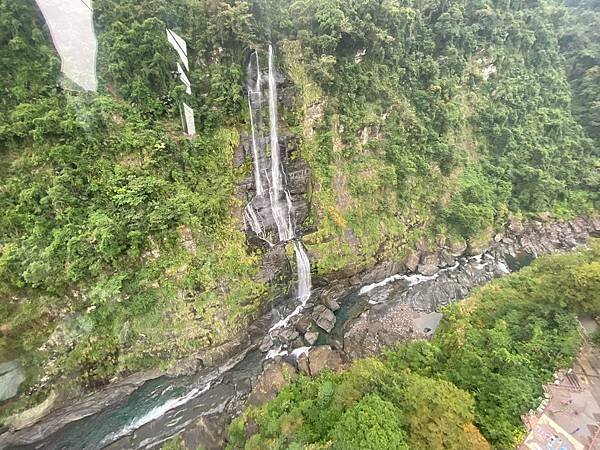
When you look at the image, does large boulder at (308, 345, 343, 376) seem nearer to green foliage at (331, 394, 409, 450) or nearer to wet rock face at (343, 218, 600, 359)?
wet rock face at (343, 218, 600, 359)

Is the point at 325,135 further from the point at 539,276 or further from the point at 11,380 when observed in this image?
the point at 11,380

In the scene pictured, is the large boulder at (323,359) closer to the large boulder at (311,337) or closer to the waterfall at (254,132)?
the large boulder at (311,337)

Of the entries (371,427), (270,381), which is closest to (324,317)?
(270,381)

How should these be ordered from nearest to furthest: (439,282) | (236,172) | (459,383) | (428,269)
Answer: (459,383) < (236,172) < (439,282) < (428,269)

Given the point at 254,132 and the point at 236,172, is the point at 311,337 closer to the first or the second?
the point at 236,172

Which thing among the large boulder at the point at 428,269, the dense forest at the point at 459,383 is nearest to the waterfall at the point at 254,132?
the dense forest at the point at 459,383

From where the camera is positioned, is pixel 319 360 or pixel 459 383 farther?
pixel 319 360

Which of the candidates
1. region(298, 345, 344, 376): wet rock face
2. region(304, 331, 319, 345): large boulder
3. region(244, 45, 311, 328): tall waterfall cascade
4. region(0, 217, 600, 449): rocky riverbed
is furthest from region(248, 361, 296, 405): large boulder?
region(244, 45, 311, 328): tall waterfall cascade
